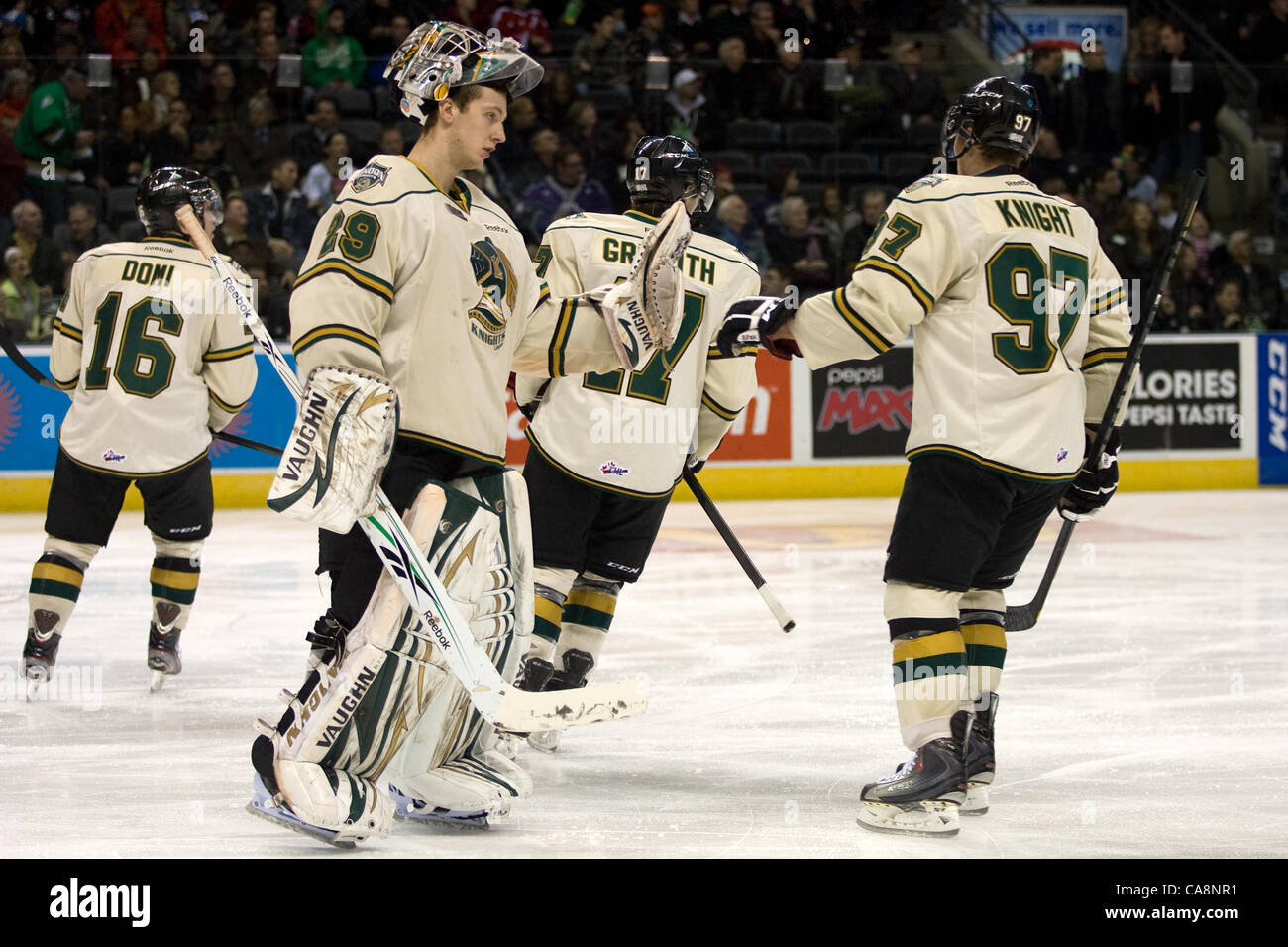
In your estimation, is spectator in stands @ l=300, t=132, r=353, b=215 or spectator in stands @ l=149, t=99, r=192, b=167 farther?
spectator in stands @ l=300, t=132, r=353, b=215

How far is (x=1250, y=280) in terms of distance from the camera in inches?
433

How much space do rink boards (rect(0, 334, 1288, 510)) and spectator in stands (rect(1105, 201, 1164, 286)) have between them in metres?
0.83

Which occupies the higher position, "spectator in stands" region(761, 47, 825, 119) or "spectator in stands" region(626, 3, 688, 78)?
"spectator in stands" region(626, 3, 688, 78)

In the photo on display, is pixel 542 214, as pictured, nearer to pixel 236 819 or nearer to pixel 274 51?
pixel 274 51

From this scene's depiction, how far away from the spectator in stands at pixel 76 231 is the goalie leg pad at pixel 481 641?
23.0 ft

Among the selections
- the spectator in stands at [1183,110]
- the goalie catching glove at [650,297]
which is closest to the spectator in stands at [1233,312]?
the spectator in stands at [1183,110]

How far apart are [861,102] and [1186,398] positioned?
9.68ft

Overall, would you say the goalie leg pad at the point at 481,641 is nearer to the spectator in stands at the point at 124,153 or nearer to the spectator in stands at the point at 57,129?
the spectator in stands at the point at 124,153

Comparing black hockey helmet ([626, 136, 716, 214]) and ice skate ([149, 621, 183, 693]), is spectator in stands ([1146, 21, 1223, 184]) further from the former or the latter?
ice skate ([149, 621, 183, 693])

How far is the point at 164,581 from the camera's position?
5.09 m

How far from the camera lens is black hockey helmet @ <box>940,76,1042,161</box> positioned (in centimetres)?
350

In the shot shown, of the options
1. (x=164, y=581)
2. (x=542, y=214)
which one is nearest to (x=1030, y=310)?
(x=164, y=581)

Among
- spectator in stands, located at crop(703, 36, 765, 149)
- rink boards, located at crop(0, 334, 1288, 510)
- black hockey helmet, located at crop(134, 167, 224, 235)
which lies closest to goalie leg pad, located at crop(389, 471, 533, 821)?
black hockey helmet, located at crop(134, 167, 224, 235)
